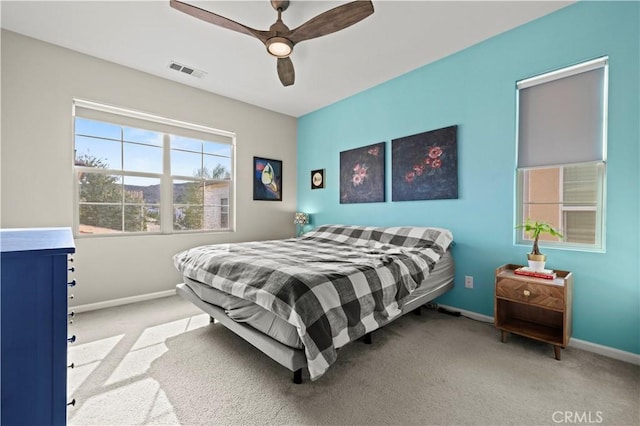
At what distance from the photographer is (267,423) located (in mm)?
1436

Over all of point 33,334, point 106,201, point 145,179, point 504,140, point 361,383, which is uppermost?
point 504,140

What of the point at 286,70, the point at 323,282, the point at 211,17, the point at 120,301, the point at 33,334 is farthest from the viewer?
the point at 120,301

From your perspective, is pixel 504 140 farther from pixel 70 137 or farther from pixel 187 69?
pixel 70 137

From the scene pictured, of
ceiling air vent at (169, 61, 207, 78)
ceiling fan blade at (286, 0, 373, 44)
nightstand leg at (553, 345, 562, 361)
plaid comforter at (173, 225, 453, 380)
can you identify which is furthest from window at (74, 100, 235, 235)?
nightstand leg at (553, 345, 562, 361)

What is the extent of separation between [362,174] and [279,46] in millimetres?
2071

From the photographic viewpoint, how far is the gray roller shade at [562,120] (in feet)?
7.20

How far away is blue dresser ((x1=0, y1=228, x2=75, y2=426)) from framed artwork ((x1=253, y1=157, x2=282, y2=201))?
371cm

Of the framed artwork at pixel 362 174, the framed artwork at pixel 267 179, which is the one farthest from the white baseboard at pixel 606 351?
the framed artwork at pixel 267 179

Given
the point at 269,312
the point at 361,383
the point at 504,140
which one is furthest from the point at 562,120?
the point at 269,312

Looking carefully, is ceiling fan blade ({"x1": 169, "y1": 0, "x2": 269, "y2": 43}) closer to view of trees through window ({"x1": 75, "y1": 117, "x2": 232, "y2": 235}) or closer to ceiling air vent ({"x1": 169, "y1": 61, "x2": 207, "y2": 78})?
ceiling air vent ({"x1": 169, "y1": 61, "x2": 207, "y2": 78})

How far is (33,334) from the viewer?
733mm

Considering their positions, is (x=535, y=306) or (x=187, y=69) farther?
(x=187, y=69)

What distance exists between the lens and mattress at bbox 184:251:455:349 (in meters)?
1.65

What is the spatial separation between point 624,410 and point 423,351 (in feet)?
3.49
